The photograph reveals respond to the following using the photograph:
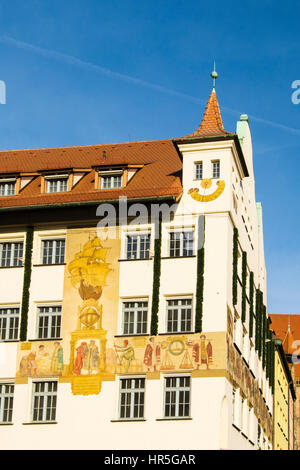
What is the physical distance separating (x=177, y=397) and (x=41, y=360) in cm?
555

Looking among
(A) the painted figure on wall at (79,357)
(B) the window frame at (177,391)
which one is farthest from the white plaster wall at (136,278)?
(B) the window frame at (177,391)

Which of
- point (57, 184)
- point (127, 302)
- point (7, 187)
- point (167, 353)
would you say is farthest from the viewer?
point (7, 187)

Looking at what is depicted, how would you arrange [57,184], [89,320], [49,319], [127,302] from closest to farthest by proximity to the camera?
[89,320] → [127,302] → [49,319] → [57,184]

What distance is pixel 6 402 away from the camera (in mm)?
35656

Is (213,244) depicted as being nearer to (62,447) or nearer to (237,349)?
(237,349)

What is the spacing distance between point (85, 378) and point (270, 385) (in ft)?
59.6

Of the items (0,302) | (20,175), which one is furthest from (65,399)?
Answer: (20,175)

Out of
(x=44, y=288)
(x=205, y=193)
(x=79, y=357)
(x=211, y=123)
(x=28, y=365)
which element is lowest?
(x=28, y=365)

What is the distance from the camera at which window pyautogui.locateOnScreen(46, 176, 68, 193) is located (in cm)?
3866

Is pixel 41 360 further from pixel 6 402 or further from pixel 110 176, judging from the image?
pixel 110 176

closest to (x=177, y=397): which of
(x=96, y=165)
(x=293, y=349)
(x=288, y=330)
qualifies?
(x=96, y=165)

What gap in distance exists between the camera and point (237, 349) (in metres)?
37.0

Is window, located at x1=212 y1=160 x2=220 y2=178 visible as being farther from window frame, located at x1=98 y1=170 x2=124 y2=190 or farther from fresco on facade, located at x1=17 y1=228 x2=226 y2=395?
fresco on facade, located at x1=17 y1=228 x2=226 y2=395

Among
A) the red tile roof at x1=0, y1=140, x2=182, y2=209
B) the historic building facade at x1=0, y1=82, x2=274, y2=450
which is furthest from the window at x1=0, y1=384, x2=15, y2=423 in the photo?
the red tile roof at x1=0, y1=140, x2=182, y2=209
